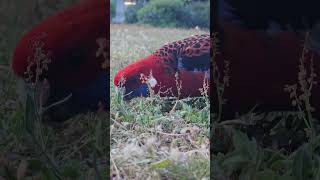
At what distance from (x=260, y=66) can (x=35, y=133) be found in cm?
118

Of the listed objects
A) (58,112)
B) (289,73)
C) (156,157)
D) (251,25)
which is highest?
(251,25)

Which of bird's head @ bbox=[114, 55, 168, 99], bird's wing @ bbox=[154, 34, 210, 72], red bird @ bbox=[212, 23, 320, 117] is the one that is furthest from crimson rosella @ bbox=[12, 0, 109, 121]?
red bird @ bbox=[212, 23, 320, 117]

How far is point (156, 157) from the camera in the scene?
2832 mm

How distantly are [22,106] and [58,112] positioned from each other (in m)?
0.19

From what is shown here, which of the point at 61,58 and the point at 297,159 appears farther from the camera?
the point at 61,58

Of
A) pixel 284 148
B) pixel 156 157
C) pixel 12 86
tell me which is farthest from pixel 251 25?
pixel 12 86

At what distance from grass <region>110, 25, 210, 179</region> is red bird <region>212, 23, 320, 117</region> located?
17 cm

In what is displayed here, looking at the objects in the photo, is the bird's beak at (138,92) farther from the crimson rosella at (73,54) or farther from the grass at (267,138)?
the grass at (267,138)

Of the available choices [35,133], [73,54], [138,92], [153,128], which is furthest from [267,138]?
[35,133]

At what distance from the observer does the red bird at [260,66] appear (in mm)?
2723

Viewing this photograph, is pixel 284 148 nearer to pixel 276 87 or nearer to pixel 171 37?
pixel 276 87

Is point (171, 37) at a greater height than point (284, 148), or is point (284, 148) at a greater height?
point (171, 37)

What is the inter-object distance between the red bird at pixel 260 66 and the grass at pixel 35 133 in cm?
66

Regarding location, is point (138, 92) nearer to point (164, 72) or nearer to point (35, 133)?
point (164, 72)
